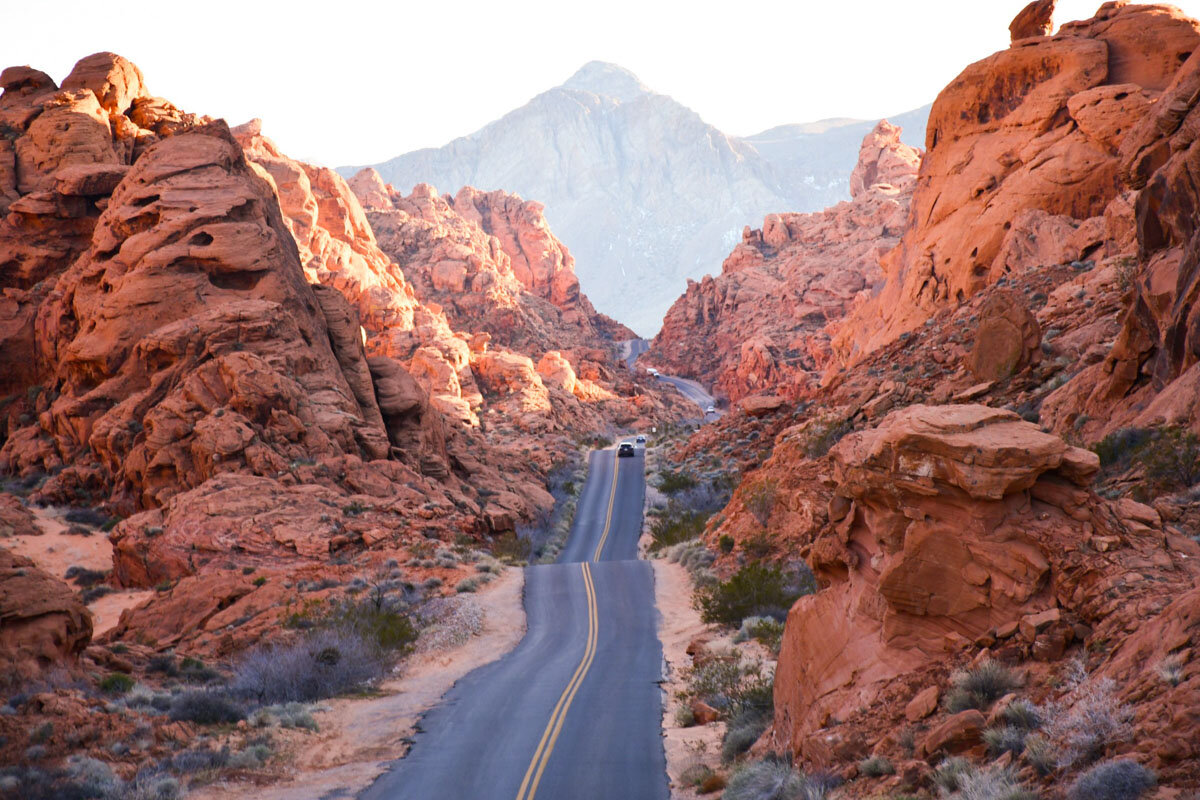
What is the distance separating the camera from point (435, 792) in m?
13.1

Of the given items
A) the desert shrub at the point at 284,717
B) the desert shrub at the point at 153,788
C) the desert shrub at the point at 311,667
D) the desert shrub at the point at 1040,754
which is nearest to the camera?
the desert shrub at the point at 1040,754

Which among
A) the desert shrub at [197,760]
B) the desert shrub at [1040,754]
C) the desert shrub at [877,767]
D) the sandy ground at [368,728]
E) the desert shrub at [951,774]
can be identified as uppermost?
the desert shrub at [1040,754]

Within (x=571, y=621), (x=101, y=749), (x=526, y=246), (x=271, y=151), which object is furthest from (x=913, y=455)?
(x=526, y=246)

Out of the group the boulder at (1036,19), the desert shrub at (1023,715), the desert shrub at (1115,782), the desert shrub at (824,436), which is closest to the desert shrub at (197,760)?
the desert shrub at (1023,715)

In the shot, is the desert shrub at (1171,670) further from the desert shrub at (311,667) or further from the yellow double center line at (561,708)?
the desert shrub at (311,667)

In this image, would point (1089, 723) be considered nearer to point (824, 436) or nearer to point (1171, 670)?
point (1171, 670)

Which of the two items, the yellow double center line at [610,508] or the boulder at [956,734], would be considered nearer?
the boulder at [956,734]

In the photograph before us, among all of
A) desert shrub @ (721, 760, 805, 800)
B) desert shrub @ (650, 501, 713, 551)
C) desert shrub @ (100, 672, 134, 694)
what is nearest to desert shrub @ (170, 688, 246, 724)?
desert shrub @ (100, 672, 134, 694)

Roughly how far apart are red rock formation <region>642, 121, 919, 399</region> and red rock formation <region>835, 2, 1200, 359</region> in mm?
39440

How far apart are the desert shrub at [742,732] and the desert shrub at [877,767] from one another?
4705 millimetres

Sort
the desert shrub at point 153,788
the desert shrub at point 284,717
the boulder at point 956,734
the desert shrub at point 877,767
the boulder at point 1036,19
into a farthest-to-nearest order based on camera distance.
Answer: the boulder at point 1036,19 < the desert shrub at point 284,717 < the desert shrub at point 153,788 < the desert shrub at point 877,767 < the boulder at point 956,734

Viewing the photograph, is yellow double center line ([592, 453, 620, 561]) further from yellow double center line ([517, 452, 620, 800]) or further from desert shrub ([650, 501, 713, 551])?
yellow double center line ([517, 452, 620, 800])

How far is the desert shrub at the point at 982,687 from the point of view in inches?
316

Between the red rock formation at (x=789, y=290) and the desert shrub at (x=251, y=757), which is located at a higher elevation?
the red rock formation at (x=789, y=290)
